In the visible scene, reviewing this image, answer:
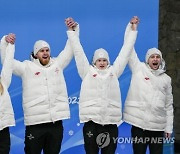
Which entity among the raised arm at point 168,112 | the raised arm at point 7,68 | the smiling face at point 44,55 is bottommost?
the raised arm at point 168,112

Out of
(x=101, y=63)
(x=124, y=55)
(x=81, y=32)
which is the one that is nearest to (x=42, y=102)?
(x=101, y=63)

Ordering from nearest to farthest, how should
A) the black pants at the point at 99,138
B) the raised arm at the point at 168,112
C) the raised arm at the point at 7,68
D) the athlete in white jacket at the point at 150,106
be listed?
the raised arm at the point at 7,68 < the black pants at the point at 99,138 < the athlete in white jacket at the point at 150,106 < the raised arm at the point at 168,112

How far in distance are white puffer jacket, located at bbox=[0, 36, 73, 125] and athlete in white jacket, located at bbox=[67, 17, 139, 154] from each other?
21cm

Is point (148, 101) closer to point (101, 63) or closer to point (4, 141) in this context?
point (101, 63)

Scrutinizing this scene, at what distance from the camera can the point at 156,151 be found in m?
5.04

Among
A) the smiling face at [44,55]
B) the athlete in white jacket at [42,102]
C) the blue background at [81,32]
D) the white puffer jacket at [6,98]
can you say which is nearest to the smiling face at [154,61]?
the blue background at [81,32]

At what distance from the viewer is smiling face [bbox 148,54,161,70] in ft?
16.7

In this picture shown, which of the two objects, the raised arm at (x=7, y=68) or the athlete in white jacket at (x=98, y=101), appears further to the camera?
the athlete in white jacket at (x=98, y=101)

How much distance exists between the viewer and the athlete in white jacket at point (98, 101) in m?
4.92

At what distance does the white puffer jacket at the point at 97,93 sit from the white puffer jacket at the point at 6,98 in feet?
2.00

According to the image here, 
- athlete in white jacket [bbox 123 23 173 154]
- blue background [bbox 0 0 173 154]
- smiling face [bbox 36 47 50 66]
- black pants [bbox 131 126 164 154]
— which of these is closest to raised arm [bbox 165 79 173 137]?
athlete in white jacket [bbox 123 23 173 154]

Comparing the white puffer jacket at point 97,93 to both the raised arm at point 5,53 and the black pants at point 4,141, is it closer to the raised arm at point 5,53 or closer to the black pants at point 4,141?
the raised arm at point 5,53

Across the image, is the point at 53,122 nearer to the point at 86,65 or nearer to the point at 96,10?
the point at 86,65

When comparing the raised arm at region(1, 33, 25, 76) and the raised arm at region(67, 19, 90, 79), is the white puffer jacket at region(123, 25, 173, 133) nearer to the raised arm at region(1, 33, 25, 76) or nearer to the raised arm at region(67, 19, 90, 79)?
the raised arm at region(67, 19, 90, 79)
